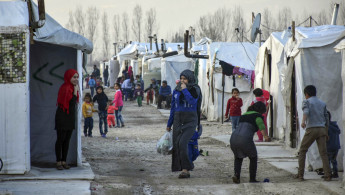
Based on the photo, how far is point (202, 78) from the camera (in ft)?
82.0

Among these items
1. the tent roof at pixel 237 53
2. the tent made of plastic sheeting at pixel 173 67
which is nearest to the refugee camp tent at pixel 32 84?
the tent roof at pixel 237 53

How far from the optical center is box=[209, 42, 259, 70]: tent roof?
2163 centimetres

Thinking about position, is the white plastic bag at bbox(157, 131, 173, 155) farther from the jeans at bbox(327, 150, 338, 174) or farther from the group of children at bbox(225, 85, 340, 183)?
the jeans at bbox(327, 150, 338, 174)

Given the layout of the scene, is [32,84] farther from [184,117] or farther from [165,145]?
[184,117]

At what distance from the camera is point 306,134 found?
29.7 ft

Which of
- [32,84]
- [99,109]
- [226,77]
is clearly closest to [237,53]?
[226,77]

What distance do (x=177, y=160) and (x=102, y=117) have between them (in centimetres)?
791

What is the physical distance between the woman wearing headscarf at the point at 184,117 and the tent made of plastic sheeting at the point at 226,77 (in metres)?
11.7

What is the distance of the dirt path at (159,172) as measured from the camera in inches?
318

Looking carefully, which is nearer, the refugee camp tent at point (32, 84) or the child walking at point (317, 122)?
the refugee camp tent at point (32, 84)

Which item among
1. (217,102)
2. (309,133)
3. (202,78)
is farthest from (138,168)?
(202,78)

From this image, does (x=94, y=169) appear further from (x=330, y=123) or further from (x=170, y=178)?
(x=330, y=123)

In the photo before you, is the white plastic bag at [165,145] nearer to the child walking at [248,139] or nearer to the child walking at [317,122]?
the child walking at [248,139]

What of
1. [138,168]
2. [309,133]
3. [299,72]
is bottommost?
[138,168]
